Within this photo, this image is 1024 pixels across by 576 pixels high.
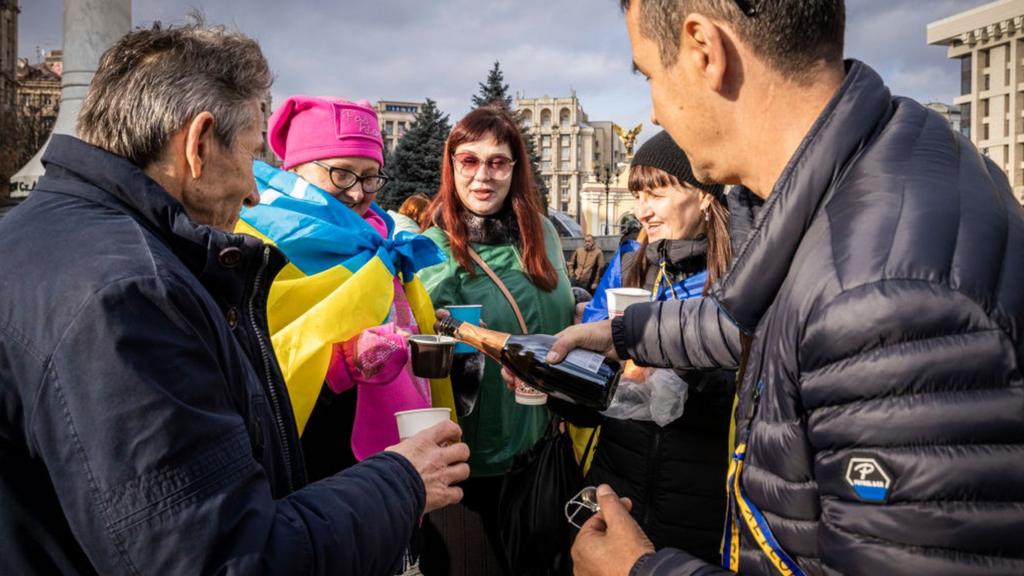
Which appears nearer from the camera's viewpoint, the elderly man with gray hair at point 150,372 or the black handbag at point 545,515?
the elderly man with gray hair at point 150,372

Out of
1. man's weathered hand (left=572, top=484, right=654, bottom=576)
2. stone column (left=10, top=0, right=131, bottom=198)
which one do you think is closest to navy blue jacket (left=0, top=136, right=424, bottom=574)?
man's weathered hand (left=572, top=484, right=654, bottom=576)

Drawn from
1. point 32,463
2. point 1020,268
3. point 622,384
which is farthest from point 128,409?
point 622,384

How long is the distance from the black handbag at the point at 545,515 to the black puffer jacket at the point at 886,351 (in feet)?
5.43

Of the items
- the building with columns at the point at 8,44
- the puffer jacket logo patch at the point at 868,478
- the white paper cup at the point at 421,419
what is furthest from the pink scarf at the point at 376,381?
the building with columns at the point at 8,44

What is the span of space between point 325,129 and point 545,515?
1.89 m

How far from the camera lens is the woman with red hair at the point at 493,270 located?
10.7ft

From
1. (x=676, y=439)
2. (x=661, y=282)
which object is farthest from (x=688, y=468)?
(x=661, y=282)

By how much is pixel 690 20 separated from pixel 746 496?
92cm

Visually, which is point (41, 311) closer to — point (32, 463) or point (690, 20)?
point (32, 463)

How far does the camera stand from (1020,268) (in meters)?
0.99

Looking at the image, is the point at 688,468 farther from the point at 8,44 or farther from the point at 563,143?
the point at 563,143

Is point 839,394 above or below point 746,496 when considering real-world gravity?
above

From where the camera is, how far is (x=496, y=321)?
3.35 m

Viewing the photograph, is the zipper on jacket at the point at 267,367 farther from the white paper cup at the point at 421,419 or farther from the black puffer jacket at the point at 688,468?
the black puffer jacket at the point at 688,468
